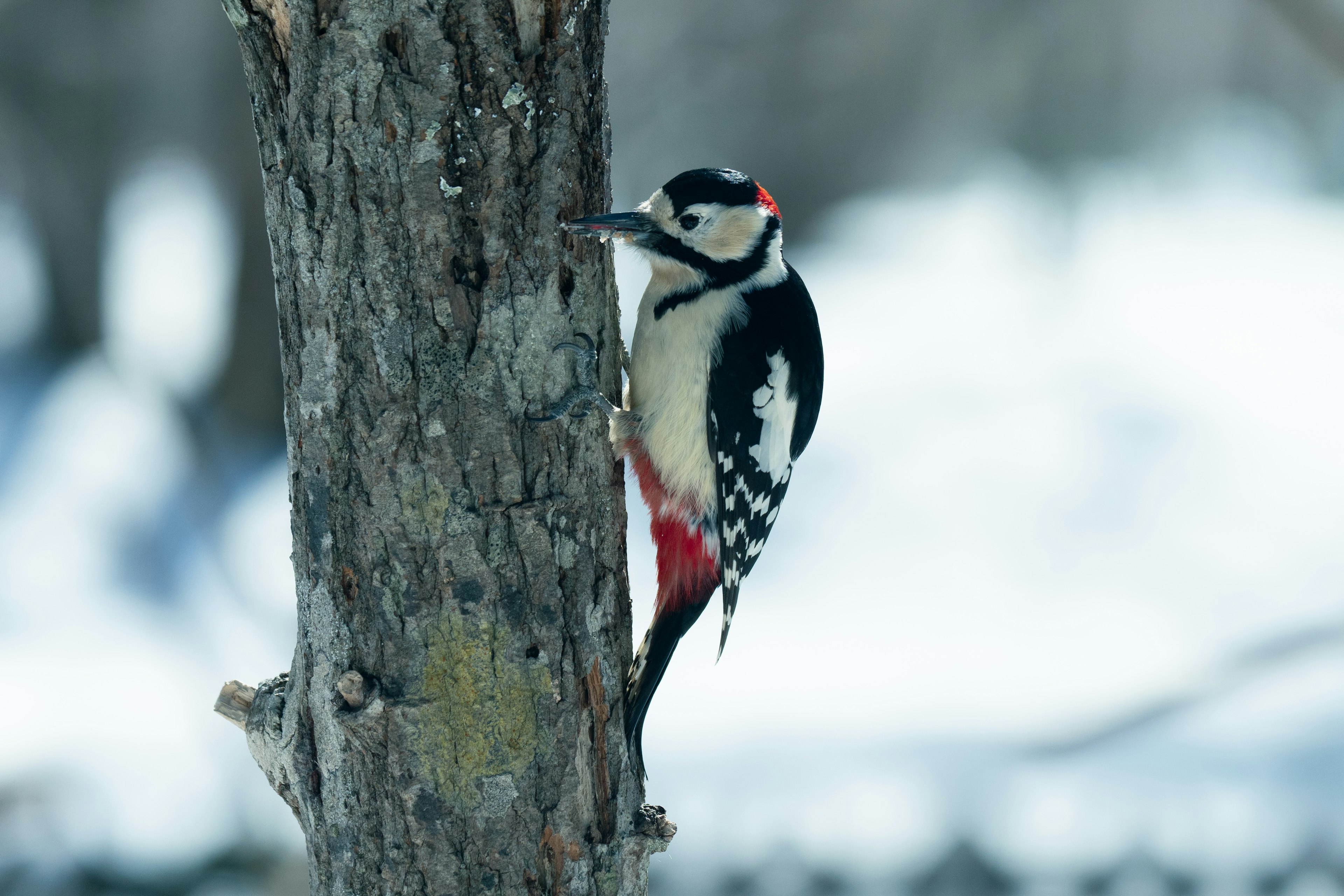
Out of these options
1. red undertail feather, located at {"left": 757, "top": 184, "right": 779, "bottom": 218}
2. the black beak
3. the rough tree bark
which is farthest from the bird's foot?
red undertail feather, located at {"left": 757, "top": 184, "right": 779, "bottom": 218}

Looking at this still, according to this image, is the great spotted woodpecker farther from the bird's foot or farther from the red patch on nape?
the bird's foot

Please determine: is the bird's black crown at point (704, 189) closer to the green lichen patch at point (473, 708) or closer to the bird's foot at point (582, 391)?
the bird's foot at point (582, 391)

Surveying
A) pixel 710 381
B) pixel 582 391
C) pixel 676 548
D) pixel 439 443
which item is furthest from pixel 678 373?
pixel 439 443

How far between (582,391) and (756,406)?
1.63 ft

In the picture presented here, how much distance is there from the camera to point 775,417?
1697 mm

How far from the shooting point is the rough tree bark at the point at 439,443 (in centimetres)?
112

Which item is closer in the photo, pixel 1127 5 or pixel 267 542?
pixel 267 542

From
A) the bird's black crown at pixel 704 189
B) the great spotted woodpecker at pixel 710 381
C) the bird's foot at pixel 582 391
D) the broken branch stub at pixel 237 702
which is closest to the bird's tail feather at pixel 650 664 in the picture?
the great spotted woodpecker at pixel 710 381

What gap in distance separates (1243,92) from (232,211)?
21.8 ft

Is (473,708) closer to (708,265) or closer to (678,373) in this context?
(678,373)

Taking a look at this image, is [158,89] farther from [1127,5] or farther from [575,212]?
[1127,5]

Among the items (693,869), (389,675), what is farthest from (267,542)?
(389,675)

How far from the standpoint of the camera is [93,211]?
4.67m

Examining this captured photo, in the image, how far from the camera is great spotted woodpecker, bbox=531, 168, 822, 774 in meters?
1.58
